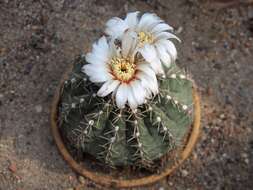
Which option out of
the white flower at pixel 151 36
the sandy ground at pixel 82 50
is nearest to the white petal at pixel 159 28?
the white flower at pixel 151 36

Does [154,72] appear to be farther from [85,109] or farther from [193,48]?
[193,48]

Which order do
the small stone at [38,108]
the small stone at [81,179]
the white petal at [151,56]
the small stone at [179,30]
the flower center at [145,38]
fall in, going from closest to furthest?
the white petal at [151,56], the flower center at [145,38], the small stone at [81,179], the small stone at [38,108], the small stone at [179,30]

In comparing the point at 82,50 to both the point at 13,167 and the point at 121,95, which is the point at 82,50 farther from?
the point at 121,95

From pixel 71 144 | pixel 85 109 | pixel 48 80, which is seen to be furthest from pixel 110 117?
A: pixel 48 80

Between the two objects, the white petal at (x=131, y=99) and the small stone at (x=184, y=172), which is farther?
the small stone at (x=184, y=172)

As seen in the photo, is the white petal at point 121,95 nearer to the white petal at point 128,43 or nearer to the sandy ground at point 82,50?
the white petal at point 128,43

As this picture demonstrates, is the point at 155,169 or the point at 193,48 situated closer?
the point at 155,169

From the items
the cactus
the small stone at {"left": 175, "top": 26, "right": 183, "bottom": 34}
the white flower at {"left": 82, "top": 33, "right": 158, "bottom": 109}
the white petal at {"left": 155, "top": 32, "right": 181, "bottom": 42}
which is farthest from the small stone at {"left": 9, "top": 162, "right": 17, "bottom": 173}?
the small stone at {"left": 175, "top": 26, "right": 183, "bottom": 34}

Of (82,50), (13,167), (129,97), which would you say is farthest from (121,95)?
(82,50)
